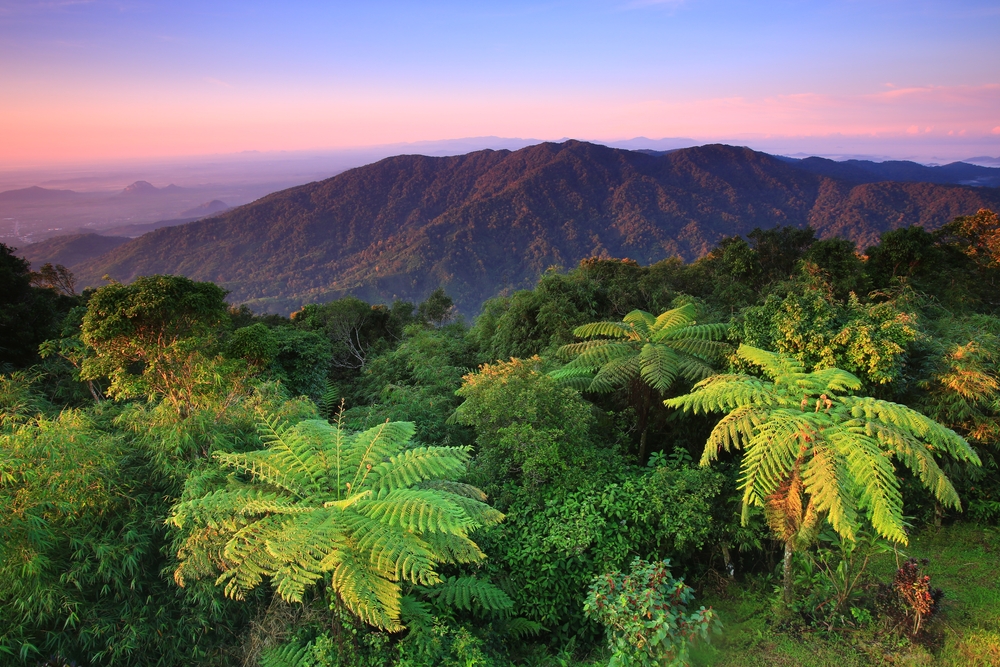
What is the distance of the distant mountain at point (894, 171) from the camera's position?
12281 cm

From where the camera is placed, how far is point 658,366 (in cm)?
569

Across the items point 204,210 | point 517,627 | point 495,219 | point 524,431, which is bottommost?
point 517,627

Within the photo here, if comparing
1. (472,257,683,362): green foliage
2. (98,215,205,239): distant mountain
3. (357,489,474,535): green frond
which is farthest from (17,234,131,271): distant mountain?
(357,489,474,535): green frond

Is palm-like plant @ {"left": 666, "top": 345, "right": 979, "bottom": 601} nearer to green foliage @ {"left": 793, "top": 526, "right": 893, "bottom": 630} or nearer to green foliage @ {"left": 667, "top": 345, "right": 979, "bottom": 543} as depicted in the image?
green foliage @ {"left": 667, "top": 345, "right": 979, "bottom": 543}

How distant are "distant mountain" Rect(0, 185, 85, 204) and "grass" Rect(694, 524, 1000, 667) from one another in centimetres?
14159

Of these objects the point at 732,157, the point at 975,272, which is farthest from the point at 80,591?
the point at 732,157

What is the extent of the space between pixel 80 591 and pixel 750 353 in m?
5.90

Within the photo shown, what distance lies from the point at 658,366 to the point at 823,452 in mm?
2180

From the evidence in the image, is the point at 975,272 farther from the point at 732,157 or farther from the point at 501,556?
the point at 732,157

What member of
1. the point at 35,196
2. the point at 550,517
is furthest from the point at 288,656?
the point at 35,196

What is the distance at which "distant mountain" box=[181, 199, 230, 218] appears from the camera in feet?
575

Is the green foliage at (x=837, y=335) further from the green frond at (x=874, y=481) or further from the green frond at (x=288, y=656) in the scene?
the green frond at (x=288, y=656)

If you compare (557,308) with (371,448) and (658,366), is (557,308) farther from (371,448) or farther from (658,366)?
(371,448)

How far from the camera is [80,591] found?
367 cm
